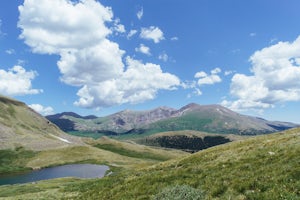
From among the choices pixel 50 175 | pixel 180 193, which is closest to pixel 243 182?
pixel 180 193

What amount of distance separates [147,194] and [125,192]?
2.37 m

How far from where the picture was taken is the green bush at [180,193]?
17878mm

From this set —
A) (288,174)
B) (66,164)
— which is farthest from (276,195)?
(66,164)

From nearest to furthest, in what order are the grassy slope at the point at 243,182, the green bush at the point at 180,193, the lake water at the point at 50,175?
the grassy slope at the point at 243,182 → the green bush at the point at 180,193 → the lake water at the point at 50,175

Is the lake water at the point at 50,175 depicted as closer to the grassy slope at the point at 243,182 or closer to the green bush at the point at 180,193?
the grassy slope at the point at 243,182

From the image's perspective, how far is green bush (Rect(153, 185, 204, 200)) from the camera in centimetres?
1788

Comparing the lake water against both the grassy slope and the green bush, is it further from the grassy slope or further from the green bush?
the green bush

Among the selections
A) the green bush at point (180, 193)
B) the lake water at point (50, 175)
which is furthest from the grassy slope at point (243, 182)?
the lake water at point (50, 175)

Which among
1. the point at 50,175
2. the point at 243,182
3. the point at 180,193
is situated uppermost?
the point at 243,182

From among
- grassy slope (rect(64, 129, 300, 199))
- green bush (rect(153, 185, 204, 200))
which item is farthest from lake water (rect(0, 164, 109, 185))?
green bush (rect(153, 185, 204, 200))

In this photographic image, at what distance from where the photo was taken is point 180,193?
18.9m

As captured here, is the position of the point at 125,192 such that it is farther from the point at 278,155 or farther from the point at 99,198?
the point at 278,155

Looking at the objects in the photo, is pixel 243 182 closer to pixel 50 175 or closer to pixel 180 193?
pixel 180 193

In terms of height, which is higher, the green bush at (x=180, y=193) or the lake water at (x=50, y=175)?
the green bush at (x=180, y=193)
